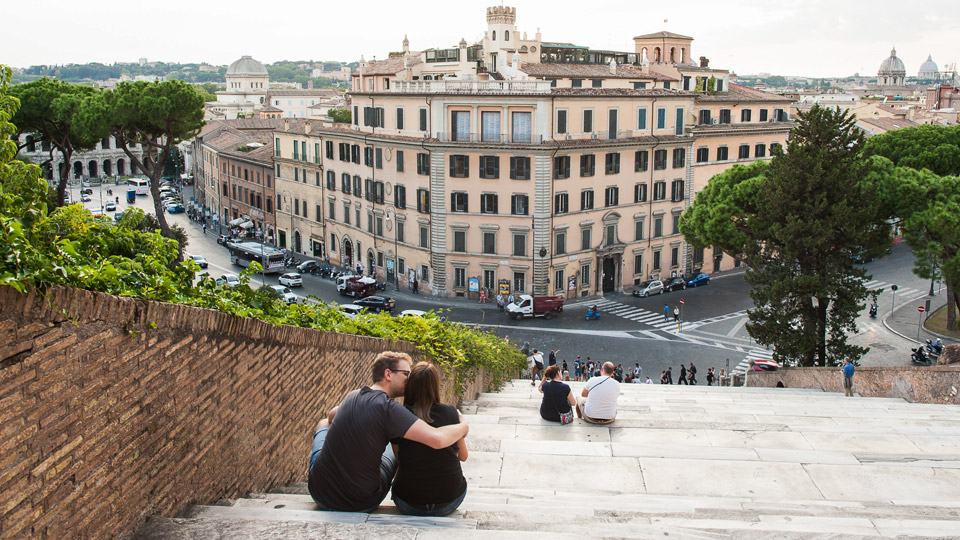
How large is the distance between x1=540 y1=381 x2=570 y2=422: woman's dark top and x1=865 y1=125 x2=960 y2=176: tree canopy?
183 ft

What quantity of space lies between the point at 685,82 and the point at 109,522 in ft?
196

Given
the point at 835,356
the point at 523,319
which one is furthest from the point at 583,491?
the point at 523,319

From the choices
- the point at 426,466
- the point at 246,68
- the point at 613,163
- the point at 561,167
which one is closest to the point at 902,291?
the point at 613,163

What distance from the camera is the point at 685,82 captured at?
200ft

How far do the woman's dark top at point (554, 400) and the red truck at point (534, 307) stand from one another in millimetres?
32886

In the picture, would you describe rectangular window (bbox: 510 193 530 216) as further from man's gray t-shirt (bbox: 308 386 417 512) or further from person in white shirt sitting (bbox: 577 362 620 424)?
man's gray t-shirt (bbox: 308 386 417 512)

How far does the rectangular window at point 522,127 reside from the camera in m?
46.8

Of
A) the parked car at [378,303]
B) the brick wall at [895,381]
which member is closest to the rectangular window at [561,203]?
the parked car at [378,303]

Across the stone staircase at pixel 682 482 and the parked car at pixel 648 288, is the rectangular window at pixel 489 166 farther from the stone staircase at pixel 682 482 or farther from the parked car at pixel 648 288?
the stone staircase at pixel 682 482

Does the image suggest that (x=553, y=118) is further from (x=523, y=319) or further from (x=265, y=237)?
(x=265, y=237)

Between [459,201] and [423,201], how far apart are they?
2.41 metres

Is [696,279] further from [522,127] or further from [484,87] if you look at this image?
[484,87]

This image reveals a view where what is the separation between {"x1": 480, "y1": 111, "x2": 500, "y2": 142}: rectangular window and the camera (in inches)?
1861

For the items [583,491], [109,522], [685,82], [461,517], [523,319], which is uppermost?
[685,82]
